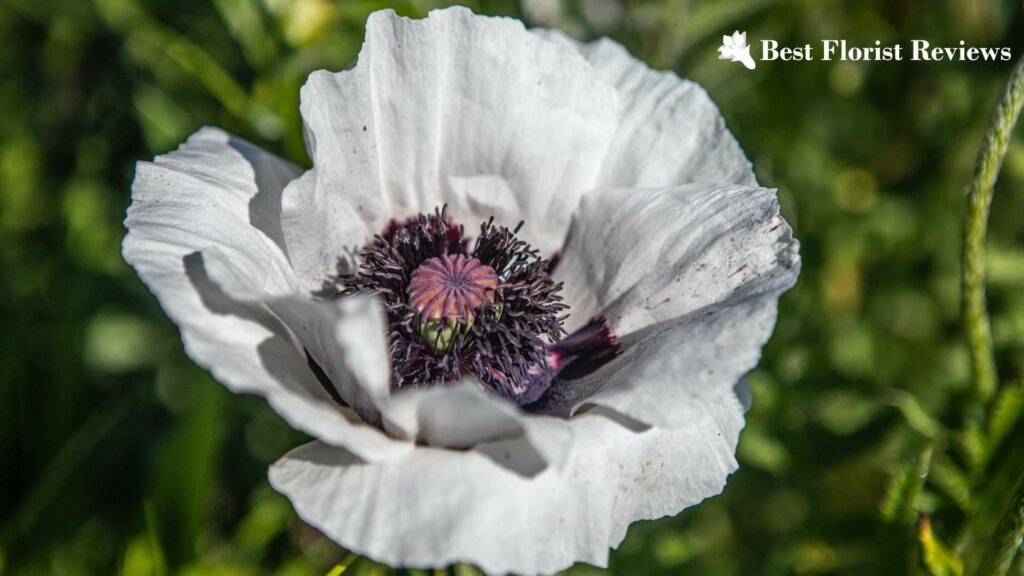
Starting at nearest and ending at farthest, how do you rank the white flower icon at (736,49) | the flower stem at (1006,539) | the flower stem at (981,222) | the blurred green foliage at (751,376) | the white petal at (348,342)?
the white petal at (348,342)
the flower stem at (1006,539)
the flower stem at (981,222)
the blurred green foliage at (751,376)
the white flower icon at (736,49)

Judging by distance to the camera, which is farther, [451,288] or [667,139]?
[667,139]

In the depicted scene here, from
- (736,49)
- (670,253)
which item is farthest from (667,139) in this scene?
(736,49)

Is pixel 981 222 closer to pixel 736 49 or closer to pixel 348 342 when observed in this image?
pixel 736 49

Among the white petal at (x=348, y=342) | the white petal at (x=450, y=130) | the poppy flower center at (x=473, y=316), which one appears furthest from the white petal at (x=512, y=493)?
the white petal at (x=450, y=130)

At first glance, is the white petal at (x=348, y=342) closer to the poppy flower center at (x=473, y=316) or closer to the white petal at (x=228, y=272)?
the white petal at (x=228, y=272)

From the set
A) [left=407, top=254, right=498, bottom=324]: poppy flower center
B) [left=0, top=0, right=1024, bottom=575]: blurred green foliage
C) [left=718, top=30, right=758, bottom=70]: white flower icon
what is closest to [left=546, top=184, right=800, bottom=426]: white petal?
[left=407, top=254, right=498, bottom=324]: poppy flower center

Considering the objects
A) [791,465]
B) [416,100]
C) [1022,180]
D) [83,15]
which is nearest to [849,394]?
[791,465]
